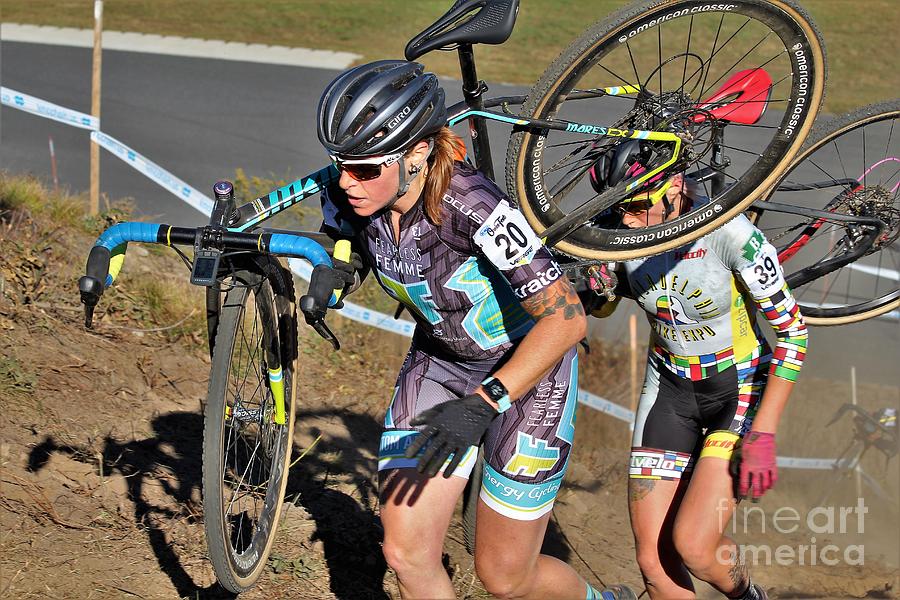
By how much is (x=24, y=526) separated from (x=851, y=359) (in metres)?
8.55

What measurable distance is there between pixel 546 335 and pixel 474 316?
1.43ft

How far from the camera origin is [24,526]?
4.50 m

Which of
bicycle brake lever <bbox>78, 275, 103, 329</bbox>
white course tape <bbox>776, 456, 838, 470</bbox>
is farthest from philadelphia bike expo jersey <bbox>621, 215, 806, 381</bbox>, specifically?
white course tape <bbox>776, 456, 838, 470</bbox>

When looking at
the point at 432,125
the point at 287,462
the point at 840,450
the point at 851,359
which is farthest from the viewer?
the point at 851,359

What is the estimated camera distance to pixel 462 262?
364 centimetres

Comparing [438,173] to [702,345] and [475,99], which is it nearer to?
[475,99]

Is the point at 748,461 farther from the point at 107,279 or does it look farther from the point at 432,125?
the point at 107,279

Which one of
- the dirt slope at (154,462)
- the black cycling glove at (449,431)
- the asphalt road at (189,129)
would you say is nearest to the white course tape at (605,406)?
the dirt slope at (154,462)

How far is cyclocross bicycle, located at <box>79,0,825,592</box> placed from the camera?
3662mm

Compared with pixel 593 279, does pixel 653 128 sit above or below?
above

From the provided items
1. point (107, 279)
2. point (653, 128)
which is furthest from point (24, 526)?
point (653, 128)

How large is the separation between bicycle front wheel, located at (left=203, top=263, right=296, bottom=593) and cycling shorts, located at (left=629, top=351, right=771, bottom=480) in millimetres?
1678

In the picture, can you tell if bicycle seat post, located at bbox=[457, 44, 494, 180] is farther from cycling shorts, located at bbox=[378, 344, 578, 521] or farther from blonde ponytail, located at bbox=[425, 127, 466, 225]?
cycling shorts, located at bbox=[378, 344, 578, 521]

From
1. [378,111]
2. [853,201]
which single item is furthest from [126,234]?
[853,201]
